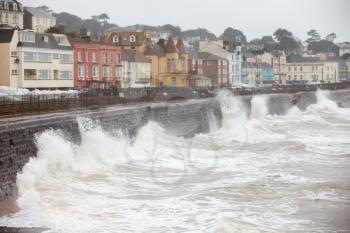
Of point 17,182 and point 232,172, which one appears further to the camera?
point 232,172

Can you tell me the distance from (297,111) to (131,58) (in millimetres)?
15265

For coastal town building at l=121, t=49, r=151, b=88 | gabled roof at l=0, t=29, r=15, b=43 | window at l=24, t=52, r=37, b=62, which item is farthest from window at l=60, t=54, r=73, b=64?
coastal town building at l=121, t=49, r=151, b=88

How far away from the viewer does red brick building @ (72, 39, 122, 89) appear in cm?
4559

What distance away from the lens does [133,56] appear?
55188 mm

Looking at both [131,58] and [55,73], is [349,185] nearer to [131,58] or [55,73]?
[55,73]

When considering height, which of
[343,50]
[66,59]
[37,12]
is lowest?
[66,59]

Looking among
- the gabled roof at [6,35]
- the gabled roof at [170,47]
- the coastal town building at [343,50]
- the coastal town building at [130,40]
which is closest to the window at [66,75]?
the gabled roof at [6,35]

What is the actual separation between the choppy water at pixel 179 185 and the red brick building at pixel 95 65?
20.4m

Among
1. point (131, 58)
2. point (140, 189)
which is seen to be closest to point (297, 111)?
point (131, 58)

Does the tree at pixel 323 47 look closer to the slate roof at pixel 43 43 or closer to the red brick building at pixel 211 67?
the red brick building at pixel 211 67

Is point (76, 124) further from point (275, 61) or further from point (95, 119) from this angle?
point (275, 61)

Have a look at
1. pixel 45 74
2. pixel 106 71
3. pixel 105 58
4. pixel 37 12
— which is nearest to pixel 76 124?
pixel 45 74

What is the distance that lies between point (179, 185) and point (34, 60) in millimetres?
25519

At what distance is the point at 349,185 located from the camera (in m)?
15.9
